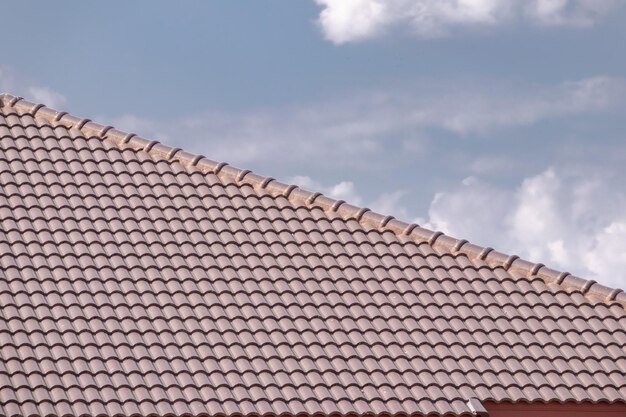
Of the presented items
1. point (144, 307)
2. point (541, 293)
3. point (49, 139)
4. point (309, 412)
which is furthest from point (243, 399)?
point (49, 139)

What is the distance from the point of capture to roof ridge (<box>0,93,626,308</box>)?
15234 mm

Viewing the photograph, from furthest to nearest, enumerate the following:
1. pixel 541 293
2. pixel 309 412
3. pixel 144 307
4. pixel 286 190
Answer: pixel 286 190, pixel 541 293, pixel 144 307, pixel 309 412

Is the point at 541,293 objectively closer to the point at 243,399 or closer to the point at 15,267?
the point at 243,399

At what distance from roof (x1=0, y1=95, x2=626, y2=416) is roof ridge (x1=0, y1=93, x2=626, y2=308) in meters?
0.03

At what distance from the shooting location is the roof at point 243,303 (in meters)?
13.0

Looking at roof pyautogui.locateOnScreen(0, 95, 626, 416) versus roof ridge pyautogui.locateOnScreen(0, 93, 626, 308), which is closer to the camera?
roof pyautogui.locateOnScreen(0, 95, 626, 416)

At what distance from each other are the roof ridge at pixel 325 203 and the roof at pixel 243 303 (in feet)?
0.10

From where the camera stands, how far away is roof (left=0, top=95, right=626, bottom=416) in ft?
42.7

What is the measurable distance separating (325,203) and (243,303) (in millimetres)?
2548

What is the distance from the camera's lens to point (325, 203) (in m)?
16.1

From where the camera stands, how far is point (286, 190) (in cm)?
1625

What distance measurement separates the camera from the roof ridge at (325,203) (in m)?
15.2

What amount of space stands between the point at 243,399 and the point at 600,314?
4.98m

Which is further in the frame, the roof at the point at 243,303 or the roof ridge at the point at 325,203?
the roof ridge at the point at 325,203
